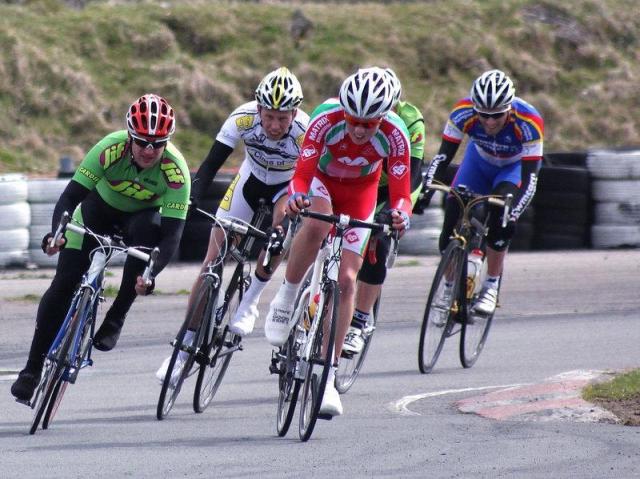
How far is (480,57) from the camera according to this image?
32.1 metres

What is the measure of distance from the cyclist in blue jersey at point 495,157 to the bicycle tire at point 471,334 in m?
0.12

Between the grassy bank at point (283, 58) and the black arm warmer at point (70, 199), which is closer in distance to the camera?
the black arm warmer at point (70, 199)

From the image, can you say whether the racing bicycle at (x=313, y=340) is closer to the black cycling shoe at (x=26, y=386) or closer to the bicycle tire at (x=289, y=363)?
the bicycle tire at (x=289, y=363)

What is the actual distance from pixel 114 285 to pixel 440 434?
761 centimetres

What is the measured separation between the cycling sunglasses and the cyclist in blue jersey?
2.30 metres

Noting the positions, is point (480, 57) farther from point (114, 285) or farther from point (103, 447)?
point (103, 447)

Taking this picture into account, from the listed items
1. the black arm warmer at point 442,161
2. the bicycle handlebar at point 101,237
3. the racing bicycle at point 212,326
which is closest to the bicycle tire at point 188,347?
the racing bicycle at point 212,326

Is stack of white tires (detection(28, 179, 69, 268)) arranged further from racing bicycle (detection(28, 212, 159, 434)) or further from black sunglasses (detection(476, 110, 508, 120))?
racing bicycle (detection(28, 212, 159, 434))

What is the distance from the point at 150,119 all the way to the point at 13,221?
323 inches

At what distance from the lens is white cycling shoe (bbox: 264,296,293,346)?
767 centimetres

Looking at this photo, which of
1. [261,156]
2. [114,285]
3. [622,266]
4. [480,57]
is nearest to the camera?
[261,156]

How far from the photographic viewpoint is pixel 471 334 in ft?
34.5

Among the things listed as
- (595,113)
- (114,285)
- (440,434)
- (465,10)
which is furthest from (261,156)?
(465,10)

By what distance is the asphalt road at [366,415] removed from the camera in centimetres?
656
